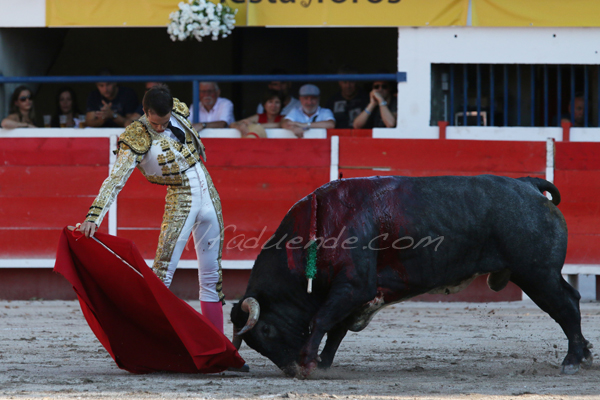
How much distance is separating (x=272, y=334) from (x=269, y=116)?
127 inches

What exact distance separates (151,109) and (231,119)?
3.09 meters

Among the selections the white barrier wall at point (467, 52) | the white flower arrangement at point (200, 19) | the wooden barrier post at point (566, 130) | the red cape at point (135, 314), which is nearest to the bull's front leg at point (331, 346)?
the red cape at point (135, 314)

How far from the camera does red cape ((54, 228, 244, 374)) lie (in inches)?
130

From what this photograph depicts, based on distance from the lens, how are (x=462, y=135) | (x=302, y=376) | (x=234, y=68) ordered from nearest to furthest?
(x=302, y=376), (x=462, y=135), (x=234, y=68)

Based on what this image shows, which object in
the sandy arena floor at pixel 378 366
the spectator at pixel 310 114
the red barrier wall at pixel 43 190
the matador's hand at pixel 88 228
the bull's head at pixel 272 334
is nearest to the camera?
Answer: the sandy arena floor at pixel 378 366

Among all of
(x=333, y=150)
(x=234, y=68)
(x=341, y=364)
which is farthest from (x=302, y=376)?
(x=234, y=68)

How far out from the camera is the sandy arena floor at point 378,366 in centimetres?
292

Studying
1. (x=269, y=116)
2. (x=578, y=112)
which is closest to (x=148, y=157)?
(x=269, y=116)

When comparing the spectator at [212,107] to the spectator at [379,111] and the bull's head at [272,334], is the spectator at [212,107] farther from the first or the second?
the bull's head at [272,334]

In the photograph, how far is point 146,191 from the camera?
594 cm

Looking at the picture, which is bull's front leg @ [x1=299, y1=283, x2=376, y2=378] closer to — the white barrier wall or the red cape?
the red cape

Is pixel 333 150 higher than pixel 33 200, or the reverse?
pixel 333 150

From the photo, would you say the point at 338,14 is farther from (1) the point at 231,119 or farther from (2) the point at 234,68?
(2) the point at 234,68

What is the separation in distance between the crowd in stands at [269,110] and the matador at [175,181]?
8.35 ft
